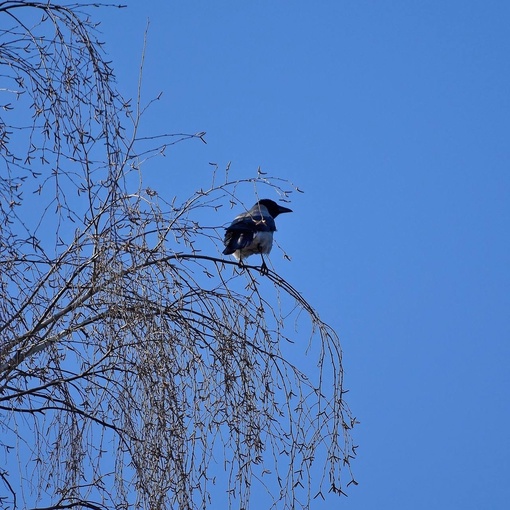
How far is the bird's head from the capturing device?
7934 mm

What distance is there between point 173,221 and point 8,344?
0.69 meters

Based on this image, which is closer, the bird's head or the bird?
the bird

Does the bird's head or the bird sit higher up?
the bird's head

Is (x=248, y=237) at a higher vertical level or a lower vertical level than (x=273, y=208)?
lower

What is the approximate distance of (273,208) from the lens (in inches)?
315

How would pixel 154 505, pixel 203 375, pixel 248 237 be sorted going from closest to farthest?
1. pixel 154 505
2. pixel 203 375
3. pixel 248 237

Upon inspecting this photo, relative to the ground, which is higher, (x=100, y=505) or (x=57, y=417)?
(x=57, y=417)

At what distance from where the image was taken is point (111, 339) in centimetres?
375

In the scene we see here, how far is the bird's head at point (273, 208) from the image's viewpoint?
26.0ft

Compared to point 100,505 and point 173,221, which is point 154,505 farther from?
point 173,221

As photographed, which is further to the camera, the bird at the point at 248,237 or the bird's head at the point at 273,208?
the bird's head at the point at 273,208

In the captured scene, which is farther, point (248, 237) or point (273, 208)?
point (273, 208)

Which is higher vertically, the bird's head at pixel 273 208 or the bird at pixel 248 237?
the bird's head at pixel 273 208

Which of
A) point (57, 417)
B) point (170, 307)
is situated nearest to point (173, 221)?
point (170, 307)
